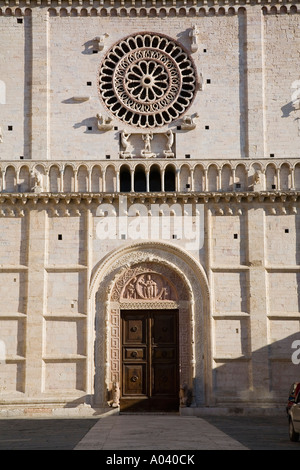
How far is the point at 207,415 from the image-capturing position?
20172mm

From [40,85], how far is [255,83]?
6132 mm

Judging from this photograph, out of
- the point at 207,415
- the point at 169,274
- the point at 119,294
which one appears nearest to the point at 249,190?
the point at 169,274

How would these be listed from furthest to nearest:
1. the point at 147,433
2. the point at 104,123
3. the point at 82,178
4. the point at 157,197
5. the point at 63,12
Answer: the point at 63,12, the point at 104,123, the point at 82,178, the point at 157,197, the point at 147,433

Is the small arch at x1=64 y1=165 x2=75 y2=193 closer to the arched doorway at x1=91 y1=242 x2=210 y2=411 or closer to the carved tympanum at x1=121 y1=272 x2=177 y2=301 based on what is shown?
the arched doorway at x1=91 y1=242 x2=210 y2=411

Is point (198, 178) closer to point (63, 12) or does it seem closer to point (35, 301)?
point (35, 301)

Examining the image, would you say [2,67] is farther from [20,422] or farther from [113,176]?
[20,422]

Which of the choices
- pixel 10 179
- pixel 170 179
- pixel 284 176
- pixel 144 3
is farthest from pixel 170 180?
pixel 144 3

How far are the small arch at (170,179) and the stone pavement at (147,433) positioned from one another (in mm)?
6272

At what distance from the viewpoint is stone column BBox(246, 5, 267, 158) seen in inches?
850

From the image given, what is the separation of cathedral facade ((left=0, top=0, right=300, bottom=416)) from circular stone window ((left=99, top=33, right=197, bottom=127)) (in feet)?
0.14

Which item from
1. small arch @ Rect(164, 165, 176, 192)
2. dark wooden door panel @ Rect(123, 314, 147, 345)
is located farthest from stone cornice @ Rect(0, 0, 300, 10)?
dark wooden door panel @ Rect(123, 314, 147, 345)

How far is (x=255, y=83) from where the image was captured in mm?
21875

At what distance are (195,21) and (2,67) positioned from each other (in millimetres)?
5753

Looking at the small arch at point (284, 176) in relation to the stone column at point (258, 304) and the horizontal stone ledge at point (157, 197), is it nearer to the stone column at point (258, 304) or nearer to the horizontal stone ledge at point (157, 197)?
the horizontal stone ledge at point (157, 197)
